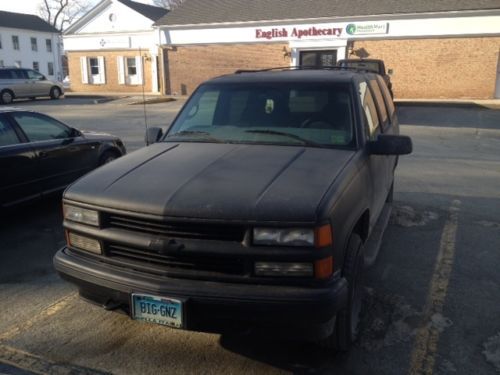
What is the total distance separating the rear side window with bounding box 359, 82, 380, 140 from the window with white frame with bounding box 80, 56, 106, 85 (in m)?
33.5

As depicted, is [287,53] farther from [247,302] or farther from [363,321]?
[247,302]

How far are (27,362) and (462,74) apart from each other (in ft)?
82.4

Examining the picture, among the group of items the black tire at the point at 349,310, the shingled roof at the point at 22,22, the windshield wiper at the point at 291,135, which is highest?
the shingled roof at the point at 22,22

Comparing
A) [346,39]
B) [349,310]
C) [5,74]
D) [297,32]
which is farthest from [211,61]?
[349,310]

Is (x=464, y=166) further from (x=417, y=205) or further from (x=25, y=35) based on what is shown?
(x=25, y=35)

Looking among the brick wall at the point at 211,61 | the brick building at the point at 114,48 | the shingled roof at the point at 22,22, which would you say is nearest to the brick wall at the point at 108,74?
the brick building at the point at 114,48

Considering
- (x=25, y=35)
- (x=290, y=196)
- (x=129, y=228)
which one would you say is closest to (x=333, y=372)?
(x=290, y=196)

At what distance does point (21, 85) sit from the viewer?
26.0m

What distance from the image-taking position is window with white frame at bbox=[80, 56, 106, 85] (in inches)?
1383

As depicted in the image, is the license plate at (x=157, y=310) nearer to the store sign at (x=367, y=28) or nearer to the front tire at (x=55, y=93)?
the store sign at (x=367, y=28)

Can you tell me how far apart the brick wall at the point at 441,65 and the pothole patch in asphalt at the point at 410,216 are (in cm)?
2013

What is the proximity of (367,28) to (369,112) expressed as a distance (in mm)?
22938

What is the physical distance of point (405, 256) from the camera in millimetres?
4953

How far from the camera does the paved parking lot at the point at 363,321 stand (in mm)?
3176
